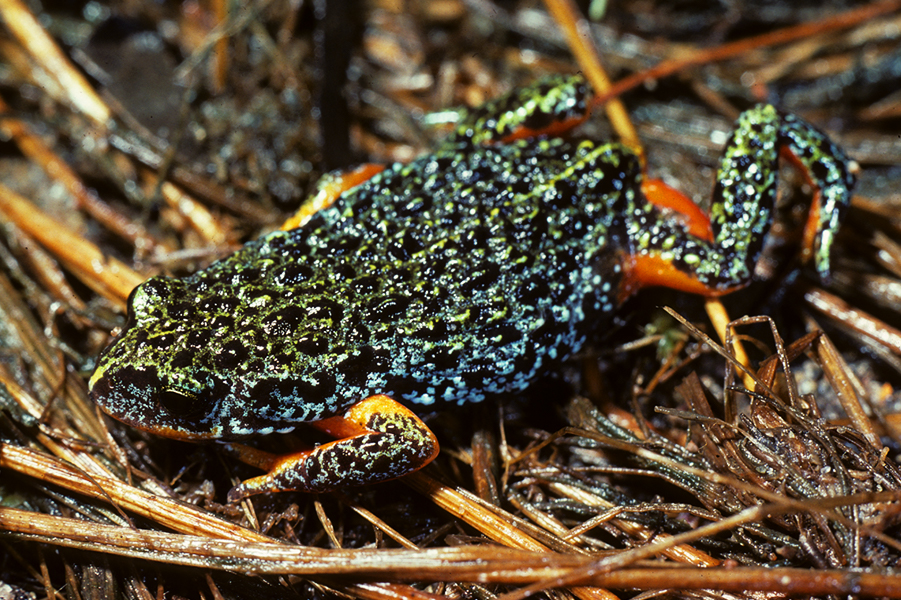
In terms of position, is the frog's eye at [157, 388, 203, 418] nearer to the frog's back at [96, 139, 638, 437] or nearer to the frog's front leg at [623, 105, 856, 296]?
the frog's back at [96, 139, 638, 437]

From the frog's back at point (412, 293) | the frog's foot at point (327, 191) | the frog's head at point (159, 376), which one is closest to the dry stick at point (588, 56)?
the frog's back at point (412, 293)

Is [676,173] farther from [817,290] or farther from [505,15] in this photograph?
[505,15]

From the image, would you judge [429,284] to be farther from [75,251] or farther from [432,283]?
[75,251]

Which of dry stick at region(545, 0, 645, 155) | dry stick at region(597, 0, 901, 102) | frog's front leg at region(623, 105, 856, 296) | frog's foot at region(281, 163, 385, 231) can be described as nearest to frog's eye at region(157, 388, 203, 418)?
frog's foot at region(281, 163, 385, 231)

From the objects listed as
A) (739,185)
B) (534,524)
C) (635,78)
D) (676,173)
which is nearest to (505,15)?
(635,78)

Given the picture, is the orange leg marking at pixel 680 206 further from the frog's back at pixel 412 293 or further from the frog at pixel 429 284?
the frog's back at pixel 412 293

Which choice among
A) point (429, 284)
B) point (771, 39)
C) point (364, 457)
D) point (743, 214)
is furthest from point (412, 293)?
point (771, 39)
